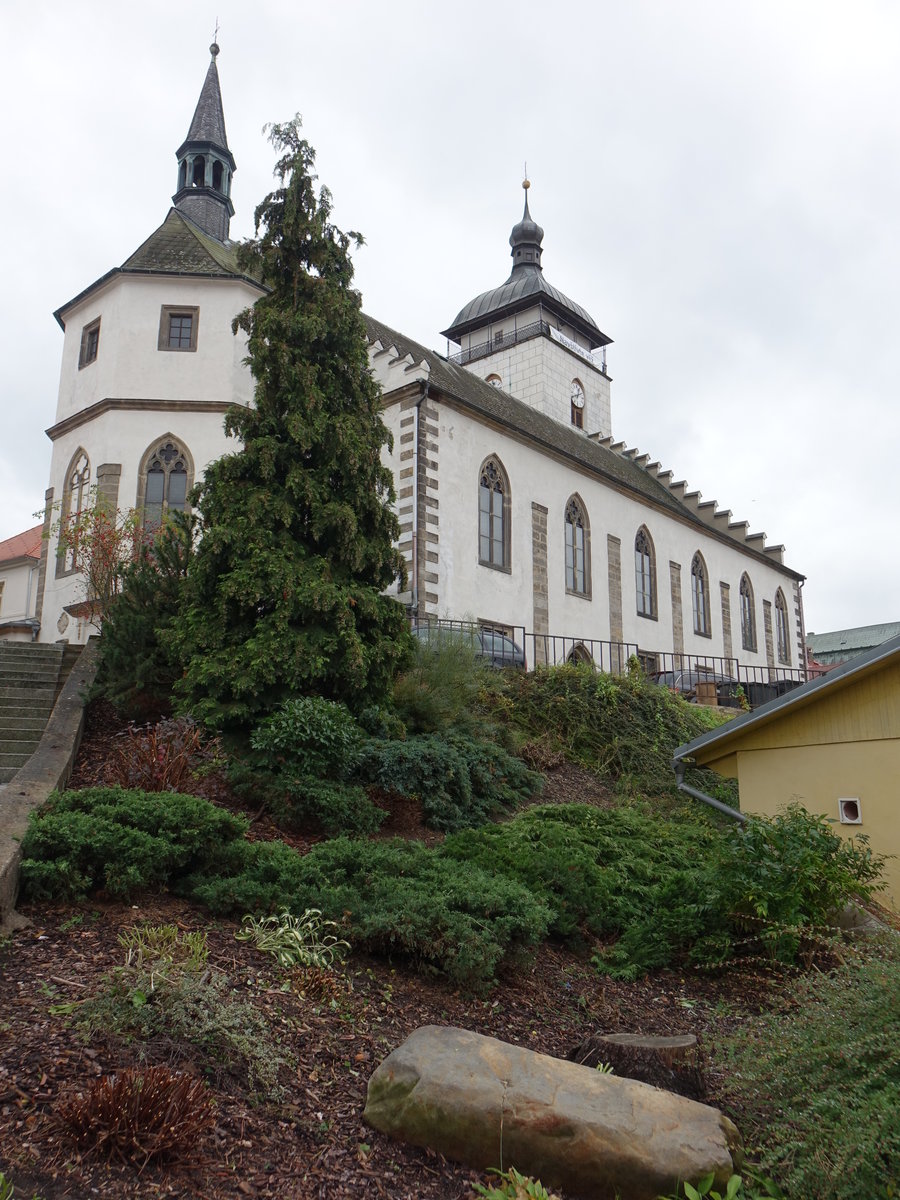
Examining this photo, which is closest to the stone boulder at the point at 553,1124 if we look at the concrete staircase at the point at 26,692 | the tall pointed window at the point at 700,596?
the concrete staircase at the point at 26,692

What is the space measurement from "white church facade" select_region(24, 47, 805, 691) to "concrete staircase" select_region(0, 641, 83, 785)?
12.7ft

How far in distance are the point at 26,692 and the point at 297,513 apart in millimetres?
4260

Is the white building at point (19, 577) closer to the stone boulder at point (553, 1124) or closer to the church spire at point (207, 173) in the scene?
the church spire at point (207, 173)

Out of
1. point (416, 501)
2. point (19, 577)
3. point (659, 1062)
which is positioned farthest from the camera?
point (19, 577)

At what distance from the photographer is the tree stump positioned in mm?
4715

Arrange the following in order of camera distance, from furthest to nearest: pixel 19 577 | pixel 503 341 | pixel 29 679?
pixel 503 341 → pixel 19 577 → pixel 29 679

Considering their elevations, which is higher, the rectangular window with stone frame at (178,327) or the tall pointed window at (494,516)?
the rectangular window with stone frame at (178,327)

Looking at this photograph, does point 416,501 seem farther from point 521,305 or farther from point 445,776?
point 521,305

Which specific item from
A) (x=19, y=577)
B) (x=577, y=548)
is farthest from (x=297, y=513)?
(x=19, y=577)

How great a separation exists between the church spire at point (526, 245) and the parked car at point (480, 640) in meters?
28.8

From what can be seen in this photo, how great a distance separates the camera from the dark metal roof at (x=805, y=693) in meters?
8.88

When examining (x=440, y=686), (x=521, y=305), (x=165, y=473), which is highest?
(x=521, y=305)

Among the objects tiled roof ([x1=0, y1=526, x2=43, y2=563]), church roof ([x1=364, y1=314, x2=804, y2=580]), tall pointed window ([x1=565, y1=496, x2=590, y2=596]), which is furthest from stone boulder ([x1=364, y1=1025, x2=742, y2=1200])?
tiled roof ([x1=0, y1=526, x2=43, y2=563])

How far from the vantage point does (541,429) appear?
2867 centimetres
